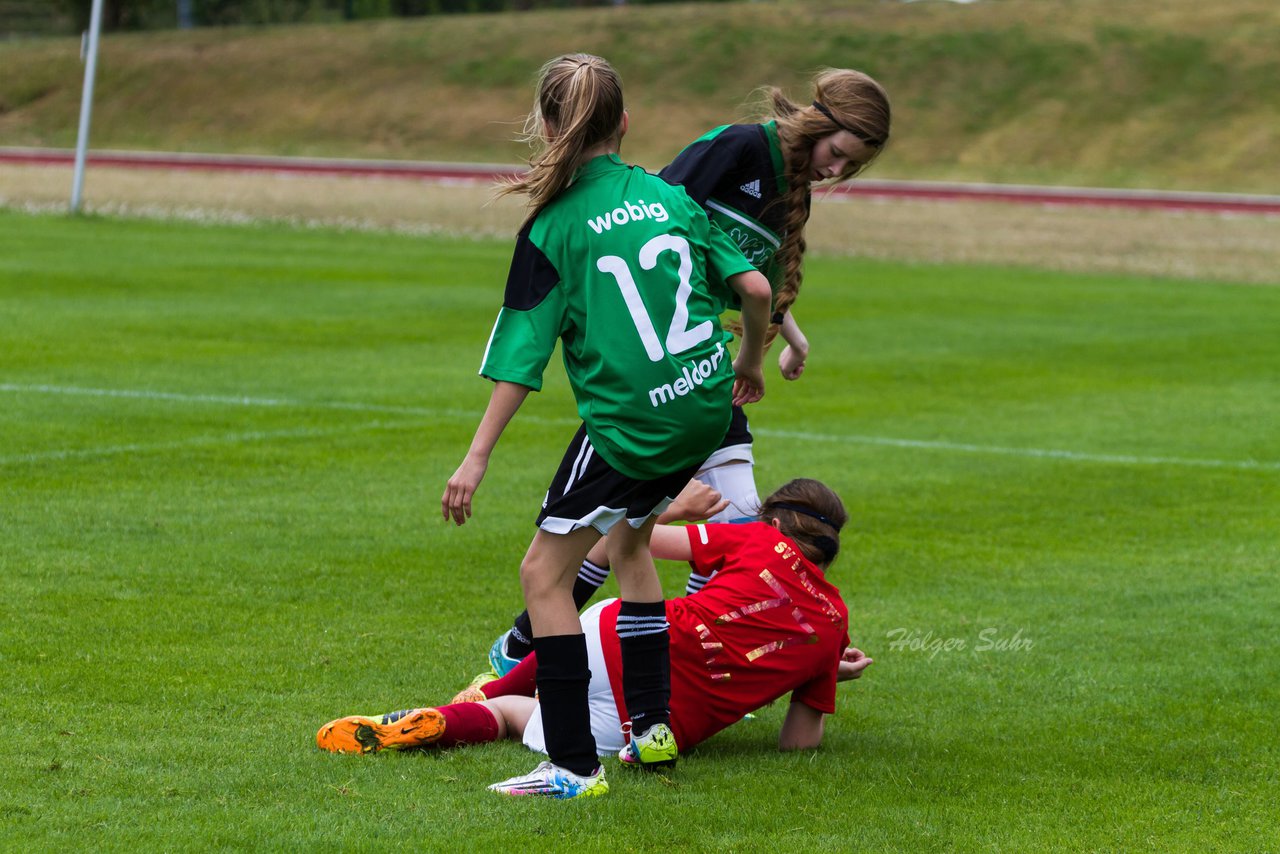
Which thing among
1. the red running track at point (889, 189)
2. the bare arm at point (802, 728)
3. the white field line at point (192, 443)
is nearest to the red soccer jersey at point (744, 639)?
the bare arm at point (802, 728)

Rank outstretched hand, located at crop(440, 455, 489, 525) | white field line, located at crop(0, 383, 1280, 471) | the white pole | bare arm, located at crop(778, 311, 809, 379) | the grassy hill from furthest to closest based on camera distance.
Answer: the grassy hill
the white pole
white field line, located at crop(0, 383, 1280, 471)
bare arm, located at crop(778, 311, 809, 379)
outstretched hand, located at crop(440, 455, 489, 525)

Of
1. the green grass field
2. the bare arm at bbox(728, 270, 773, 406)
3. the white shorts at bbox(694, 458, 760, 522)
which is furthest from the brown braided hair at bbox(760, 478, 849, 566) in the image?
the white shorts at bbox(694, 458, 760, 522)

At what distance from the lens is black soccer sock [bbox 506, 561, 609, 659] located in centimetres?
566

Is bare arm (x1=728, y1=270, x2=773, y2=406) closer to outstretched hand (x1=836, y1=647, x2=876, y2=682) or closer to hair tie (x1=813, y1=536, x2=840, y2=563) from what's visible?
hair tie (x1=813, y1=536, x2=840, y2=563)

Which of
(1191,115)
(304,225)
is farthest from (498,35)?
(304,225)

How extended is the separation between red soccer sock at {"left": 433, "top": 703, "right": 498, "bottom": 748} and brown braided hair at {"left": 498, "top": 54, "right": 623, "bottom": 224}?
58.5 inches

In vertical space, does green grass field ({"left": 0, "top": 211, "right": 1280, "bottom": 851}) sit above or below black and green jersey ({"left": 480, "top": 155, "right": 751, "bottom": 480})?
below

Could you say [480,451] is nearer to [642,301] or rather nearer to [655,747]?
[642,301]

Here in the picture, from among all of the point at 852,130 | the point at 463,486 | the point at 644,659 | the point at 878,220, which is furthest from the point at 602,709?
the point at 878,220

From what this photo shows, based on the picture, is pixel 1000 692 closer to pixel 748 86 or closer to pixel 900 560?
pixel 900 560

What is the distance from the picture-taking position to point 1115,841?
14.3 feet

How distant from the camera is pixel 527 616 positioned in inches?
225

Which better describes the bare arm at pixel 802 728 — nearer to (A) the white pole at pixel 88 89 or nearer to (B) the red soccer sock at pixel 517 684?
(B) the red soccer sock at pixel 517 684

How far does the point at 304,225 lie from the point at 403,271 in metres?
8.59
